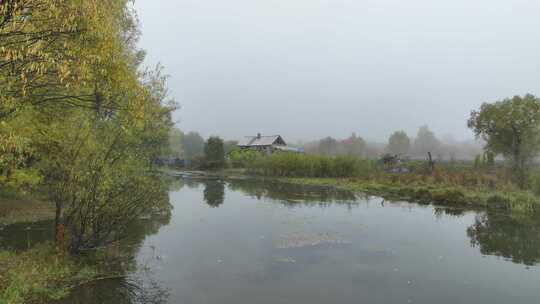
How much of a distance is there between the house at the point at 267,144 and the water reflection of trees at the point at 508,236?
1878 inches

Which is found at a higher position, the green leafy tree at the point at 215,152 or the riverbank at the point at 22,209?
the green leafy tree at the point at 215,152

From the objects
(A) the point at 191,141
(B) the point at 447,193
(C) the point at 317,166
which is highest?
(A) the point at 191,141

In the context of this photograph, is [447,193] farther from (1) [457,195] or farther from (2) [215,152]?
(2) [215,152]

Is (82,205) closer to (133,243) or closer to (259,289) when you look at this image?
(133,243)

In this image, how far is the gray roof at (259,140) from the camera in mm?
66825

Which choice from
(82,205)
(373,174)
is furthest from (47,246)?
(373,174)

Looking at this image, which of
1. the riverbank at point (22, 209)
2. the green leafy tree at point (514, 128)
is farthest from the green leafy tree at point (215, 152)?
the riverbank at point (22, 209)

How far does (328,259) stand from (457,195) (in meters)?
15.3

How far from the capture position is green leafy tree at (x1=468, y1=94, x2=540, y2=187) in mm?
26562

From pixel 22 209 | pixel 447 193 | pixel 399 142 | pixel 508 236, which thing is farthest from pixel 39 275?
pixel 399 142

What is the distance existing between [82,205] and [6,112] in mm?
2630

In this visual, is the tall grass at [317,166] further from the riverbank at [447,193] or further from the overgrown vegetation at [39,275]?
the overgrown vegetation at [39,275]

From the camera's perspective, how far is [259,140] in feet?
230

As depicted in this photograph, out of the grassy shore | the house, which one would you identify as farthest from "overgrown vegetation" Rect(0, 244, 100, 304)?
the house
